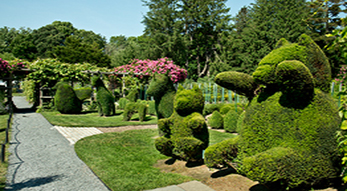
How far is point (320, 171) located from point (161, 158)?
12.2 ft

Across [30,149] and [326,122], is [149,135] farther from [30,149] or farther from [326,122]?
[326,122]

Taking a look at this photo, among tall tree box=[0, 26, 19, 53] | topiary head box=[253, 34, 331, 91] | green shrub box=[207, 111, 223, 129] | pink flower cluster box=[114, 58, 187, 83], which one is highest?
tall tree box=[0, 26, 19, 53]

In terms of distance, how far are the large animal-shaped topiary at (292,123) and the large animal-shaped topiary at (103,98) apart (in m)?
10.8

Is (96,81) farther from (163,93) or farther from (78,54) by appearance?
(78,54)

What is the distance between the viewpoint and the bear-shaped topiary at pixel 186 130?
4773 mm

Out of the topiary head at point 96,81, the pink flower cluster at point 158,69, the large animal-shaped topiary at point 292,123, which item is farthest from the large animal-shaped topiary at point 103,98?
the large animal-shaped topiary at point 292,123

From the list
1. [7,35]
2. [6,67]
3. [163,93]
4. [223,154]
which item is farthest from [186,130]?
[7,35]

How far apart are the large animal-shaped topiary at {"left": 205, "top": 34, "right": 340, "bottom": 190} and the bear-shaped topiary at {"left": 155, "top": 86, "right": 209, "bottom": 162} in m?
1.30

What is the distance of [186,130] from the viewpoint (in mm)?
5070

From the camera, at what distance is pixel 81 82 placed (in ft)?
56.9

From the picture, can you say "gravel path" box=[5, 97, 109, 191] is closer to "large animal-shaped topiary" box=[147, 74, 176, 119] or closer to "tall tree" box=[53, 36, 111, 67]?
"large animal-shaped topiary" box=[147, 74, 176, 119]

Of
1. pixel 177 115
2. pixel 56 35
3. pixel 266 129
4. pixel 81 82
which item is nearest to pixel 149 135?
pixel 177 115

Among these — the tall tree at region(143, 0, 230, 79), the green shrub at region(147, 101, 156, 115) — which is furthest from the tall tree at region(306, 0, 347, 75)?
the green shrub at region(147, 101, 156, 115)

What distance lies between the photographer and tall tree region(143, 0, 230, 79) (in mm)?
31062
